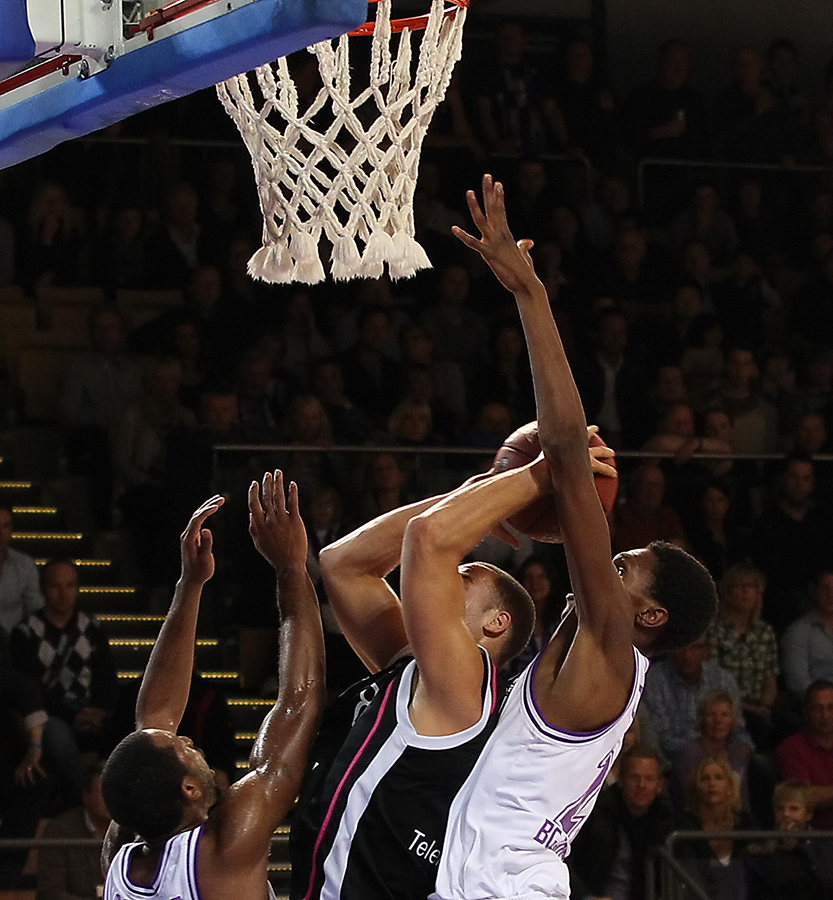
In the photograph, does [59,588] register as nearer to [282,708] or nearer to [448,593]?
[282,708]

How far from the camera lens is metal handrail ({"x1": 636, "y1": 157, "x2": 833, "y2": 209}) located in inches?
363

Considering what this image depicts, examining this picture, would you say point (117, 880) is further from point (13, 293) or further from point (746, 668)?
point (13, 293)

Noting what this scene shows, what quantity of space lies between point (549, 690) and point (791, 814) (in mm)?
3540

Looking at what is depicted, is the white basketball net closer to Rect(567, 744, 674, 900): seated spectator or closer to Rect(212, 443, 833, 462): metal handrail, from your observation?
Rect(567, 744, 674, 900): seated spectator

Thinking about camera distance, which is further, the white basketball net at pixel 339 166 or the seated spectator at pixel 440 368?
the seated spectator at pixel 440 368

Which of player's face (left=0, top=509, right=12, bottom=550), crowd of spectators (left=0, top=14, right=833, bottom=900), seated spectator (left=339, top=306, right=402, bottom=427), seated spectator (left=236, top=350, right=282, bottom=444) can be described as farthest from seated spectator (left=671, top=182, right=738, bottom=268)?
player's face (left=0, top=509, right=12, bottom=550)

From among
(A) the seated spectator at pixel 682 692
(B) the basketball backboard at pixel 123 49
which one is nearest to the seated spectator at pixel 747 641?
(A) the seated spectator at pixel 682 692

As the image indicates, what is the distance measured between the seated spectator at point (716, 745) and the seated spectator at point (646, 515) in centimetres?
91

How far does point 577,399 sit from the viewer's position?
2.87 m

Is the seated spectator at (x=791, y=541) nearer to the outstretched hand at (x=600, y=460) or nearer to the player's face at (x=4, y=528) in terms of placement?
the player's face at (x=4, y=528)

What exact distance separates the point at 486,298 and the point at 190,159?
171cm

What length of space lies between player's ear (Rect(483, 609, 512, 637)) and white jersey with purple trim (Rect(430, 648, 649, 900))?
21cm

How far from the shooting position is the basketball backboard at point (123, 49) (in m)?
2.54

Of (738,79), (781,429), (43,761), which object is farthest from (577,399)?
Result: (738,79)
